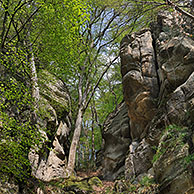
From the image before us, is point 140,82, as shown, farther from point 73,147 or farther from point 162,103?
point 73,147

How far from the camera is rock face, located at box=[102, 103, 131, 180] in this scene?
15.5 m

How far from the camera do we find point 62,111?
1570 cm

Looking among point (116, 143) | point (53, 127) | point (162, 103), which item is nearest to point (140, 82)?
point (162, 103)

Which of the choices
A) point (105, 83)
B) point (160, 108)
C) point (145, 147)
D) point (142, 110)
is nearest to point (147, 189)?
point (145, 147)

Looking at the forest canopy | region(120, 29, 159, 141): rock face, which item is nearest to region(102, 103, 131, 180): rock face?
region(120, 29, 159, 141): rock face

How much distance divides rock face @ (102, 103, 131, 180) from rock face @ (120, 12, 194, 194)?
4.74 ft

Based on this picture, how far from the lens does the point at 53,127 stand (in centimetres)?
1364

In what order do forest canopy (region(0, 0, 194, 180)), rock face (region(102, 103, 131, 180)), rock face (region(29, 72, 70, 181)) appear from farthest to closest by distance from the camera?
rock face (region(102, 103, 131, 180)) → rock face (region(29, 72, 70, 181)) → forest canopy (region(0, 0, 194, 180))

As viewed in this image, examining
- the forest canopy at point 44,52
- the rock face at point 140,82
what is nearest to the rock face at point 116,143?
the rock face at point 140,82

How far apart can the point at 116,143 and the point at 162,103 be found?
6199 millimetres

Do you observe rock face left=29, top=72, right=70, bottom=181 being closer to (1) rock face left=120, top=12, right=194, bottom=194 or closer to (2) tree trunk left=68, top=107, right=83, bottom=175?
(2) tree trunk left=68, top=107, right=83, bottom=175

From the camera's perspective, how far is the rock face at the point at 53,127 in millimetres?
12188

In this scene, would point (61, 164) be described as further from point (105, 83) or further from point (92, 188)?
point (105, 83)

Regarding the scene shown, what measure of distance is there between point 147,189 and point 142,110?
5888 mm
